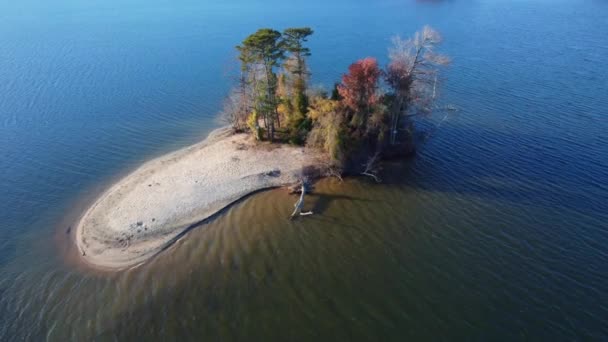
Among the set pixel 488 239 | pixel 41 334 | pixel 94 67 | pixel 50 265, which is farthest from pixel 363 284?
→ pixel 94 67

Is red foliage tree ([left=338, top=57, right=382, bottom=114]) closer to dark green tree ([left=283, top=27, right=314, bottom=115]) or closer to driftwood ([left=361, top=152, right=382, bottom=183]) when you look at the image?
dark green tree ([left=283, top=27, right=314, bottom=115])

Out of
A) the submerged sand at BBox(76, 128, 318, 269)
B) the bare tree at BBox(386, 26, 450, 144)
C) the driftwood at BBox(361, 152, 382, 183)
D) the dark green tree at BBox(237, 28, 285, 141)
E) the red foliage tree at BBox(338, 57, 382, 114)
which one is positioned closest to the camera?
the submerged sand at BBox(76, 128, 318, 269)

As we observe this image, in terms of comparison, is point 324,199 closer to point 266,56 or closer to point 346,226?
point 346,226

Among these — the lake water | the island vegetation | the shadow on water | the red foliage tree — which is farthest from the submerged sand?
the red foliage tree

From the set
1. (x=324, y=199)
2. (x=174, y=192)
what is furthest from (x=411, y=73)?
(x=174, y=192)

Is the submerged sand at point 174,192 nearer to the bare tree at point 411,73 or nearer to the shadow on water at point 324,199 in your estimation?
the shadow on water at point 324,199
